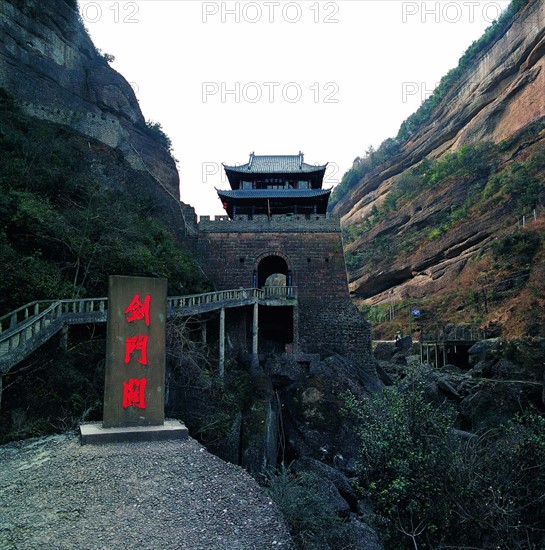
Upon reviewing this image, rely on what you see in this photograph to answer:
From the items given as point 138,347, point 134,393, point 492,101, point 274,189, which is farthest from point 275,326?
point 492,101

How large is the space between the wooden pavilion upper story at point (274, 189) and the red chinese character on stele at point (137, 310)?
16212 mm

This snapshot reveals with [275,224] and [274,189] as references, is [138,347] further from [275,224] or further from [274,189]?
[274,189]

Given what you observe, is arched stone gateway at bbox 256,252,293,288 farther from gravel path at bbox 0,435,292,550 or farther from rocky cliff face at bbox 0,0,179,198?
gravel path at bbox 0,435,292,550

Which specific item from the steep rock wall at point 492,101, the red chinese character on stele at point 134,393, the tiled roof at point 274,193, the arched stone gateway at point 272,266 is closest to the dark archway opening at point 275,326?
the arched stone gateway at point 272,266

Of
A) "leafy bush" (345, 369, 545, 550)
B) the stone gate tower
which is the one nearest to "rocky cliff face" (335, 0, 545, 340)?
the stone gate tower

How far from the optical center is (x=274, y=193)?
23.4 metres

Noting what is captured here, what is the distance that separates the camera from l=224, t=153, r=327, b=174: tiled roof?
24.5 meters

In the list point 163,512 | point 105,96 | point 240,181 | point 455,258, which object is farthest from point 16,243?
point 455,258

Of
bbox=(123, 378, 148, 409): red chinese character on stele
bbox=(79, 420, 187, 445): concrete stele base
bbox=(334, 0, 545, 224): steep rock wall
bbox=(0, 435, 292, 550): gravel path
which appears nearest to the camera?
bbox=(0, 435, 292, 550): gravel path

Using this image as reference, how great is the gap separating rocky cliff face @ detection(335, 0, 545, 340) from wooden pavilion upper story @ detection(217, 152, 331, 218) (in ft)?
54.9

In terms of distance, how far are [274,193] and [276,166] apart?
2.85 meters

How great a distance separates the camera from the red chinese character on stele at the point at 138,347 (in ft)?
22.8

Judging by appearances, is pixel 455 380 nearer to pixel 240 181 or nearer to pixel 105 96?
pixel 240 181

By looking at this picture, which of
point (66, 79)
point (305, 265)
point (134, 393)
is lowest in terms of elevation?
point (134, 393)
